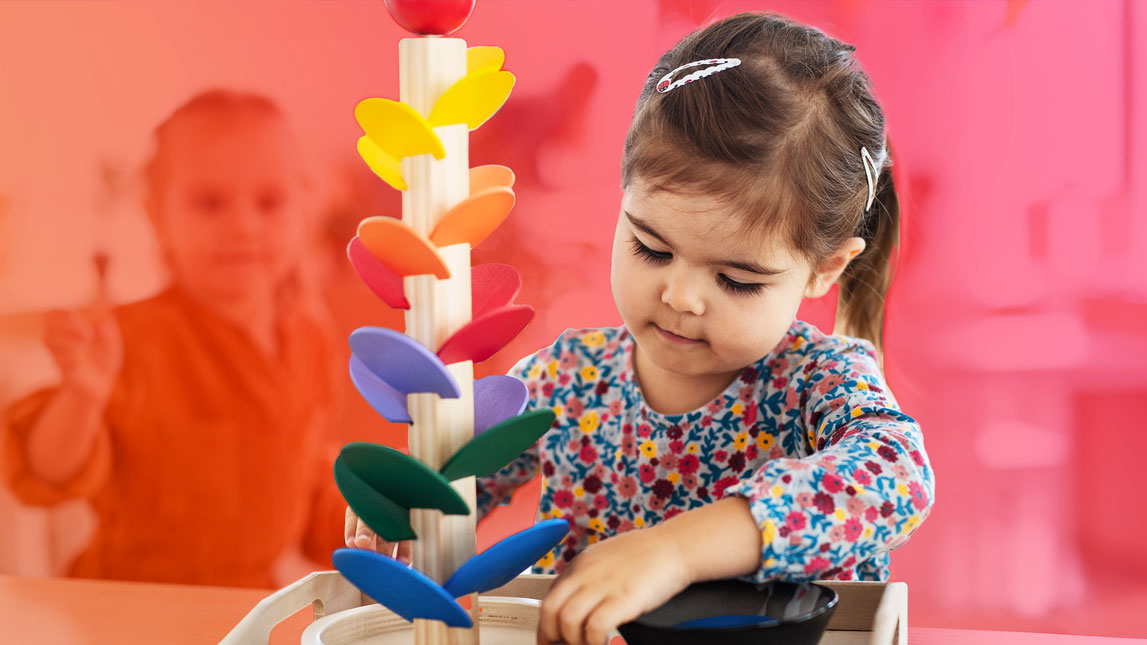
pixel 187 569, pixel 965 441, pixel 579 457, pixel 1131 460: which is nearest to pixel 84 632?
pixel 579 457

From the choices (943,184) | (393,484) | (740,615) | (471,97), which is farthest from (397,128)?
(943,184)

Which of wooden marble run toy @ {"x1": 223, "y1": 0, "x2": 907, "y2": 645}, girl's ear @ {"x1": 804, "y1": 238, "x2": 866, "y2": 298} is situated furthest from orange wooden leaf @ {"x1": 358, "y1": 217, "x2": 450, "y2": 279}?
girl's ear @ {"x1": 804, "y1": 238, "x2": 866, "y2": 298}

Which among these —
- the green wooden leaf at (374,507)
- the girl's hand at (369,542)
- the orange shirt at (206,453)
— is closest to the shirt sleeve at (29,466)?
the orange shirt at (206,453)

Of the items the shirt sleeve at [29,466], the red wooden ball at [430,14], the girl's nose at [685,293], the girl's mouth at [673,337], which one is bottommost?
the shirt sleeve at [29,466]

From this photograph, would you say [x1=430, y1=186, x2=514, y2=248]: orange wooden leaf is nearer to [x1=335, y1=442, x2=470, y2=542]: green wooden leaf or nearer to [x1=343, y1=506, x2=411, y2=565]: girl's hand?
[x1=335, y1=442, x2=470, y2=542]: green wooden leaf

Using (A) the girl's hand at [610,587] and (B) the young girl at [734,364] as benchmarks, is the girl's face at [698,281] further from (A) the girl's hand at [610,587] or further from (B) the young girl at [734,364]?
(A) the girl's hand at [610,587]

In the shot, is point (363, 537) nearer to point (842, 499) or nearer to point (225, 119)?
point (842, 499)

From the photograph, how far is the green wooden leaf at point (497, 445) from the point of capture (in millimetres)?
375

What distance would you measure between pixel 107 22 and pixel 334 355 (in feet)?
2.02

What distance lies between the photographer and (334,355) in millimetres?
1549

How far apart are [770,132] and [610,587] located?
335 mm

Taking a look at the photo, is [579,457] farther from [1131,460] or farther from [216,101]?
[216,101]

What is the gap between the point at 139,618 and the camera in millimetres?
746

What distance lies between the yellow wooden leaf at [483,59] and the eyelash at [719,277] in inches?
8.4
